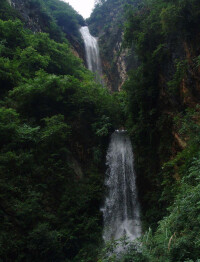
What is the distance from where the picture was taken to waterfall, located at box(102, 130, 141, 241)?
925 cm

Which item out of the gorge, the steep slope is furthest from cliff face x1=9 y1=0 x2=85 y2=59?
the gorge

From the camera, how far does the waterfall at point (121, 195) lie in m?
9.25

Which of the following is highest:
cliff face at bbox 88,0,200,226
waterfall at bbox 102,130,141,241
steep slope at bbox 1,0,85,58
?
steep slope at bbox 1,0,85,58

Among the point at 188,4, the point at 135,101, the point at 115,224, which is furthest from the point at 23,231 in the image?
the point at 188,4

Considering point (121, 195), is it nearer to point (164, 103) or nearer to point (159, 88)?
point (164, 103)

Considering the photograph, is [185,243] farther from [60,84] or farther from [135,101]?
[60,84]

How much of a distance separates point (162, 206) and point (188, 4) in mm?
8232

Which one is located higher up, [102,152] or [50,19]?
[50,19]

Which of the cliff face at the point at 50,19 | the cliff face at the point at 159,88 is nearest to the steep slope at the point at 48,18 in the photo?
the cliff face at the point at 50,19

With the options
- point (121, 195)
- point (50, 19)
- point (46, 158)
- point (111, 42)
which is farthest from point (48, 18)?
point (121, 195)

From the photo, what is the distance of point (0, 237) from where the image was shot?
575cm

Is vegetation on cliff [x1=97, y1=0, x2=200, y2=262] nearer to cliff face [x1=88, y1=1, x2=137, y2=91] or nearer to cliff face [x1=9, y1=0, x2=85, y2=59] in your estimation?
cliff face [x1=9, y1=0, x2=85, y2=59]

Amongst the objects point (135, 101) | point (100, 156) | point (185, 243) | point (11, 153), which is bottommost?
point (185, 243)

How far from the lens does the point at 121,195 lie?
1055 cm
